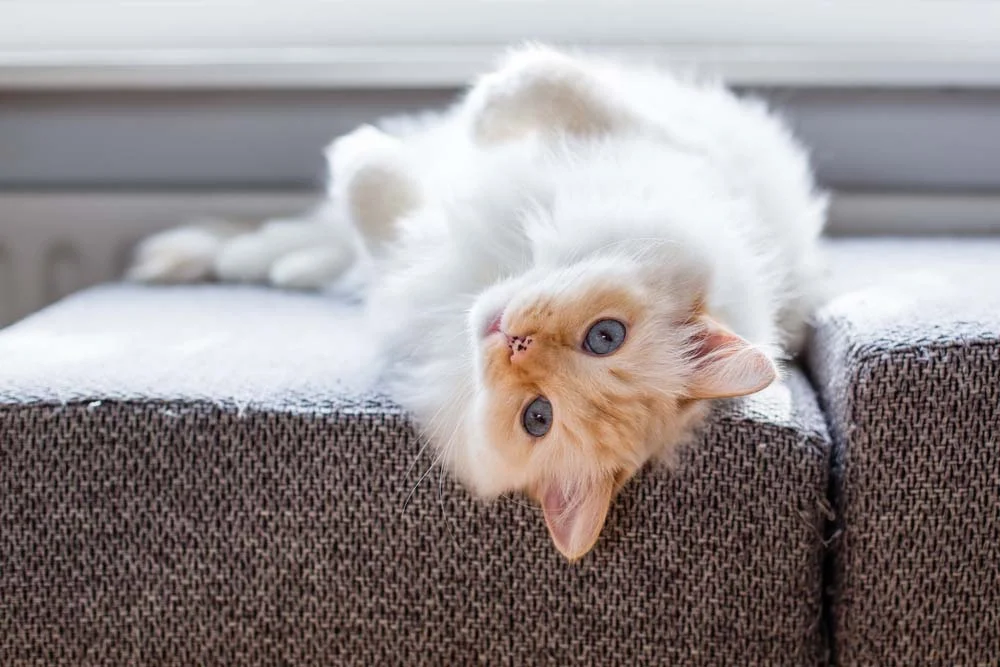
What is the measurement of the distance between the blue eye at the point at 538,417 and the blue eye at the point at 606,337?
76 millimetres

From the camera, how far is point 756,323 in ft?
3.64

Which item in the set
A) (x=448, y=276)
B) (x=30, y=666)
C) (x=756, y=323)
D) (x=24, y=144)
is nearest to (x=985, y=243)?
(x=756, y=323)

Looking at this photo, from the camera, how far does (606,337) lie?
0.98m

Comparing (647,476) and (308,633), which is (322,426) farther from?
(647,476)

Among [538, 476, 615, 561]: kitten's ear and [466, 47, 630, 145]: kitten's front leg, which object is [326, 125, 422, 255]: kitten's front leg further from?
[538, 476, 615, 561]: kitten's ear

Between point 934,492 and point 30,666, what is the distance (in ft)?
3.16

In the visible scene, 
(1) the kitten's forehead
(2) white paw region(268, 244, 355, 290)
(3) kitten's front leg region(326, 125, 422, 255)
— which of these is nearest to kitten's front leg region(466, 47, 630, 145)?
(3) kitten's front leg region(326, 125, 422, 255)

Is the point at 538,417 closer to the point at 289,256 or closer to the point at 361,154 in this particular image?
the point at 361,154

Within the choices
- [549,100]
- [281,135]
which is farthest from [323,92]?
[549,100]

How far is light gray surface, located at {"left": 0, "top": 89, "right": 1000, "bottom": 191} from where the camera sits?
68.6 inches

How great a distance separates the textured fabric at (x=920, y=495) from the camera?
96 cm

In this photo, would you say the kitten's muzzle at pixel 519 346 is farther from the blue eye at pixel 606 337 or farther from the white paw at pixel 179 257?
the white paw at pixel 179 257

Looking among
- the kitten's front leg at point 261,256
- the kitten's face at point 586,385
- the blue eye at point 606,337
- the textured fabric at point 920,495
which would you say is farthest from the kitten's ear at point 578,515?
the kitten's front leg at point 261,256

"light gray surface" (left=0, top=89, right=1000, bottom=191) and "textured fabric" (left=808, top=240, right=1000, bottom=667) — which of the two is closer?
"textured fabric" (left=808, top=240, right=1000, bottom=667)
